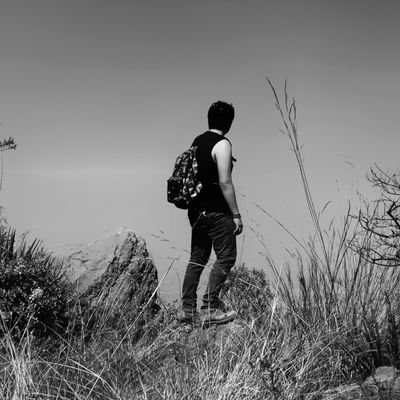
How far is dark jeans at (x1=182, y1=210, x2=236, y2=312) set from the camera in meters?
6.04

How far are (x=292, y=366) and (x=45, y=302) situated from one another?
2.89 meters

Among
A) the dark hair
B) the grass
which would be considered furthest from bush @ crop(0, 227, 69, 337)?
the dark hair

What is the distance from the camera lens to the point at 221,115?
6230 millimetres

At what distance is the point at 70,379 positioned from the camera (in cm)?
439

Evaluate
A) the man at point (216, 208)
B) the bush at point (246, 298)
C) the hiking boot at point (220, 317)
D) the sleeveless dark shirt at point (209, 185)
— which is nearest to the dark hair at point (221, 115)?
the man at point (216, 208)

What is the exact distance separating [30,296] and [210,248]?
6.01 ft

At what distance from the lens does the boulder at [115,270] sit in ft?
25.4

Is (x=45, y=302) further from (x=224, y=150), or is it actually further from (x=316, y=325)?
(x=316, y=325)

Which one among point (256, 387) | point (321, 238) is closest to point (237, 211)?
point (321, 238)

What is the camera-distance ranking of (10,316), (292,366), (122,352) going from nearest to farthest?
(292,366)
(122,352)
(10,316)

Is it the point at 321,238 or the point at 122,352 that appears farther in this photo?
the point at 122,352

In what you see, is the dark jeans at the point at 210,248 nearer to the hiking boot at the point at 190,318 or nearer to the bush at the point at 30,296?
the hiking boot at the point at 190,318

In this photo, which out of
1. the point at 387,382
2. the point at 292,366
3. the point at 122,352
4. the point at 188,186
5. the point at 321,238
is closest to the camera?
the point at 387,382

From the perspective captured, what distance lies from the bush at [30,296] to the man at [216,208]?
141cm
